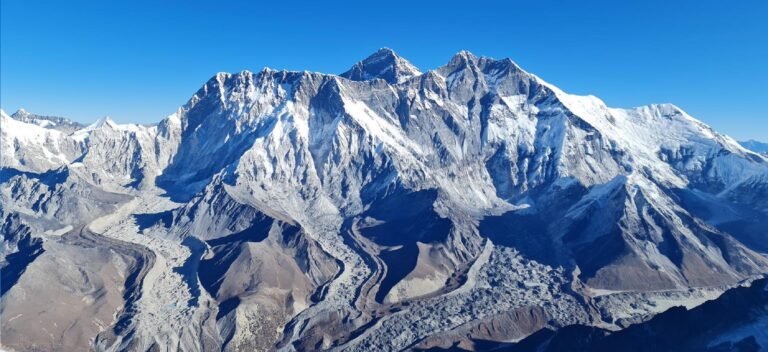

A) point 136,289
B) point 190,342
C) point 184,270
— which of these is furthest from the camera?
point 184,270

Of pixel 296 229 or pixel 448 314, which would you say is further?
pixel 296 229

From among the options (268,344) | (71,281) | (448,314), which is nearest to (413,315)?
(448,314)

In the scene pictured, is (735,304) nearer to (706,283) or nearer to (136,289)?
(706,283)

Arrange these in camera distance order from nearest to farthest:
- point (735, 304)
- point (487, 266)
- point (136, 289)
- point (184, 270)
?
point (735, 304) < point (136, 289) < point (184, 270) < point (487, 266)

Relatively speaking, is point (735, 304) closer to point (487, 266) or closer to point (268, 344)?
point (487, 266)

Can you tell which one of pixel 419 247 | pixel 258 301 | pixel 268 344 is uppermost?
pixel 419 247

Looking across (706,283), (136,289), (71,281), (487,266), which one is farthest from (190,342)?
(706,283)

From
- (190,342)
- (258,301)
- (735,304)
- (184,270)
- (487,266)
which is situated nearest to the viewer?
(735,304)

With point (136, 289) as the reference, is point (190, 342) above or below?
below

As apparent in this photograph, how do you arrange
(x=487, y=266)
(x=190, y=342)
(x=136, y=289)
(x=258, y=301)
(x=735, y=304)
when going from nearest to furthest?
(x=735, y=304) < (x=190, y=342) < (x=258, y=301) < (x=136, y=289) < (x=487, y=266)
